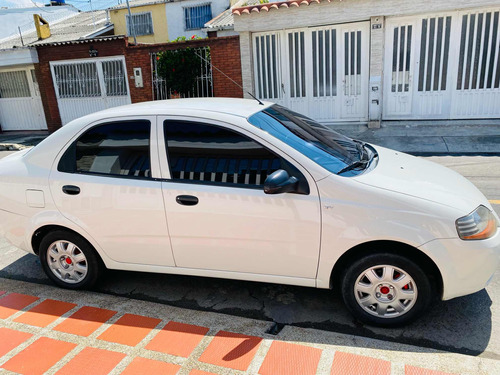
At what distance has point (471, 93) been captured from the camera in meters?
10.5

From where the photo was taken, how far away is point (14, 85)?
1509 centimetres

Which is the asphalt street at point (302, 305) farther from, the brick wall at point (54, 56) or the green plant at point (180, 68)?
the brick wall at point (54, 56)

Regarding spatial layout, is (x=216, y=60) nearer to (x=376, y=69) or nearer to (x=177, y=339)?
(x=376, y=69)

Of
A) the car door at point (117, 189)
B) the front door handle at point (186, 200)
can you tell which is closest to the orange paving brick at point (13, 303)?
the car door at point (117, 189)

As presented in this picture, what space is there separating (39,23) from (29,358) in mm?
15289

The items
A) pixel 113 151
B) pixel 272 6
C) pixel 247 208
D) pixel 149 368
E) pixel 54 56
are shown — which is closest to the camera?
pixel 149 368

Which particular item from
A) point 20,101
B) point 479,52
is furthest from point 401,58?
point 20,101

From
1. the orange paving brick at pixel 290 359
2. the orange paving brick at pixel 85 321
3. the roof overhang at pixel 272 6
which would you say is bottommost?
the orange paving brick at pixel 290 359

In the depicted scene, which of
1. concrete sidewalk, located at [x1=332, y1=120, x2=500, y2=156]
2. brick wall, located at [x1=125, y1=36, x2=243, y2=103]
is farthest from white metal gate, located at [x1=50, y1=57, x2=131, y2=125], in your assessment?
concrete sidewalk, located at [x1=332, y1=120, x2=500, y2=156]

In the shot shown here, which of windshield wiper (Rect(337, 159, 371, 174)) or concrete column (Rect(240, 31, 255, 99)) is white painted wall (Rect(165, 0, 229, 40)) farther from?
windshield wiper (Rect(337, 159, 371, 174))

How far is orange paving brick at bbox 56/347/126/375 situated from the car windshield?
80.8 inches

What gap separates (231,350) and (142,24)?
25426 mm

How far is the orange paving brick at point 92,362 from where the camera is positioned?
295cm

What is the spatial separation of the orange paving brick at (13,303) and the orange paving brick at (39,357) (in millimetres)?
633
